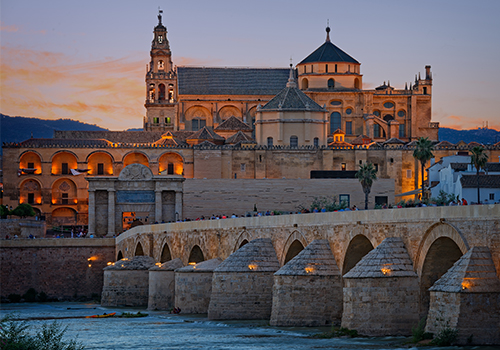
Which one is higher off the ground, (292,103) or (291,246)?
(292,103)

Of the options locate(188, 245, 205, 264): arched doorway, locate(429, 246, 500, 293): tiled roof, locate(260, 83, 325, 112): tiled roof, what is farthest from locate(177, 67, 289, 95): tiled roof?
locate(429, 246, 500, 293): tiled roof

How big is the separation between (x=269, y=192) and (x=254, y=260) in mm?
40605

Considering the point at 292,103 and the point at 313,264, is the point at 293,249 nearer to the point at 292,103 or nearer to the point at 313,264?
the point at 313,264

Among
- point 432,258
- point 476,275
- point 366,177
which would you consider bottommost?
point 476,275

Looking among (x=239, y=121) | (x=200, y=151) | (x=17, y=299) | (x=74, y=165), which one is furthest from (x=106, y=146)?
(x=17, y=299)

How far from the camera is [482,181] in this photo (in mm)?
55438

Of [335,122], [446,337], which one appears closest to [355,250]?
[446,337]

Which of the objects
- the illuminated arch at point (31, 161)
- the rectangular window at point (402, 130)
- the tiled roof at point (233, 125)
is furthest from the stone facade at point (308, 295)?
the rectangular window at point (402, 130)

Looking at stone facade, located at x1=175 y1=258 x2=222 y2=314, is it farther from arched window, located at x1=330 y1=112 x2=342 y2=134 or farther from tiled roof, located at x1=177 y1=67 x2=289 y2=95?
tiled roof, located at x1=177 y1=67 x2=289 y2=95

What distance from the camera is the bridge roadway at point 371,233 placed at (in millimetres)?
22250

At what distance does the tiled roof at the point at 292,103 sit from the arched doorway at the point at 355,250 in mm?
56528

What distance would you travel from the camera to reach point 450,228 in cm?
2330

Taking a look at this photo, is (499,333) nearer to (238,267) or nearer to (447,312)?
(447,312)

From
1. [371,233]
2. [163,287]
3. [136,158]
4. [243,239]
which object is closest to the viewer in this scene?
[371,233]
